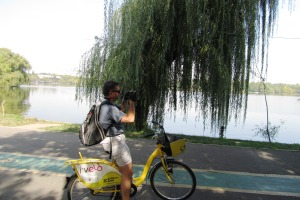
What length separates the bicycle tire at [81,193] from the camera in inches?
153

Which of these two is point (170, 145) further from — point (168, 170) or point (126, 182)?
point (126, 182)

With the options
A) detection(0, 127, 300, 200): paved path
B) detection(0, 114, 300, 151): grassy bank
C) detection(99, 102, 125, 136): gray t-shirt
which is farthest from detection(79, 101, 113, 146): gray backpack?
detection(0, 114, 300, 151): grassy bank

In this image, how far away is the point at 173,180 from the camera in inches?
174

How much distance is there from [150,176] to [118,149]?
0.93 metres

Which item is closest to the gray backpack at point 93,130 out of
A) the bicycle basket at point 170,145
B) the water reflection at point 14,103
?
the bicycle basket at point 170,145

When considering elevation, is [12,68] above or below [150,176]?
above

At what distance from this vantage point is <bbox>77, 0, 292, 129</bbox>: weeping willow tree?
8.34 m

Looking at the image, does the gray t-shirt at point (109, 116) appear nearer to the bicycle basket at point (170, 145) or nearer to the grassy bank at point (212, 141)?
the bicycle basket at point (170, 145)

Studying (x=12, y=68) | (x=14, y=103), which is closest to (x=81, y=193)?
(x=14, y=103)

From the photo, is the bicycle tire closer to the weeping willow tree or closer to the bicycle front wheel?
the bicycle front wheel

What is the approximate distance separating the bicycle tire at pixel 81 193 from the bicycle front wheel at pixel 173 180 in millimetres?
674

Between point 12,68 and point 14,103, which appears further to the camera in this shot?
point 12,68

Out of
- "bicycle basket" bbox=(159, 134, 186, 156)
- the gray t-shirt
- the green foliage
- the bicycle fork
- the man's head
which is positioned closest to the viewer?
the gray t-shirt

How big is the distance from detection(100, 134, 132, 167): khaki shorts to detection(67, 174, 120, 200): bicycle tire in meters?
0.55
